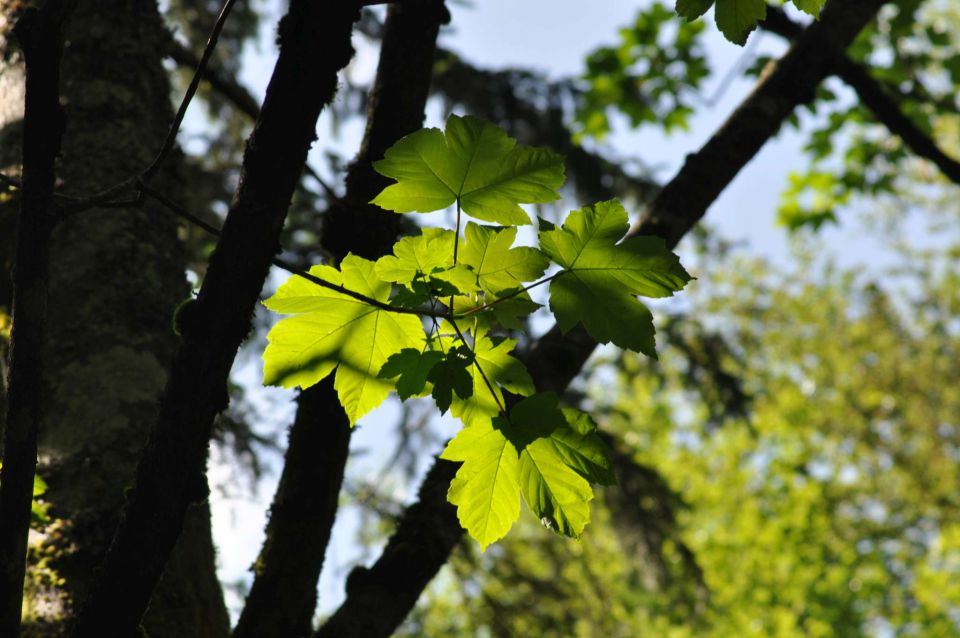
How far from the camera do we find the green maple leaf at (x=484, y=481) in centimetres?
101

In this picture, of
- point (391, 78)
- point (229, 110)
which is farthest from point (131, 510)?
point (229, 110)

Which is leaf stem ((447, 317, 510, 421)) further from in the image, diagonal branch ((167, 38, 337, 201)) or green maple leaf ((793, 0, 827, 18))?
diagonal branch ((167, 38, 337, 201))

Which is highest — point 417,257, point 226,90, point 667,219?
point 226,90

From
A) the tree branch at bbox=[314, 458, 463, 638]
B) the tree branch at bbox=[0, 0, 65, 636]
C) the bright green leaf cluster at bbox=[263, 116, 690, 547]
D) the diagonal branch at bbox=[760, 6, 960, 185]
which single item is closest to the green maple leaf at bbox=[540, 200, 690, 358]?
the bright green leaf cluster at bbox=[263, 116, 690, 547]

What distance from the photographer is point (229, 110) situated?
5617 millimetres

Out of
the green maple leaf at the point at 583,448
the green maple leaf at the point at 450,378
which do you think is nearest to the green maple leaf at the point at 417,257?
the green maple leaf at the point at 450,378

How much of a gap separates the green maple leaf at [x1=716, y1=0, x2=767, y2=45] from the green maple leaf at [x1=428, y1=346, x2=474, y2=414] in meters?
0.48

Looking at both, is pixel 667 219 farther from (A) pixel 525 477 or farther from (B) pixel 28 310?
(B) pixel 28 310

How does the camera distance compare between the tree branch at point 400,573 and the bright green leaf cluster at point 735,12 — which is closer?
the bright green leaf cluster at point 735,12

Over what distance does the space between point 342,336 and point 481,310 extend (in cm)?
19

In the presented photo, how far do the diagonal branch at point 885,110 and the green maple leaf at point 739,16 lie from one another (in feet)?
5.05

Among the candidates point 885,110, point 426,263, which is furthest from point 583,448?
point 885,110

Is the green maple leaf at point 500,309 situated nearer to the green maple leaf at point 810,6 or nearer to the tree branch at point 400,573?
the green maple leaf at point 810,6

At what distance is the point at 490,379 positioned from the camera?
3.40ft
